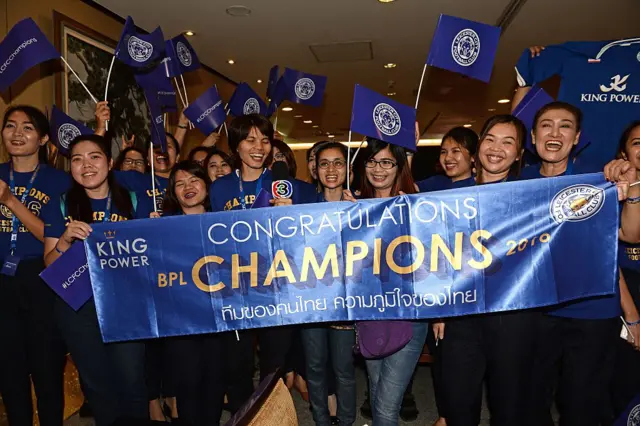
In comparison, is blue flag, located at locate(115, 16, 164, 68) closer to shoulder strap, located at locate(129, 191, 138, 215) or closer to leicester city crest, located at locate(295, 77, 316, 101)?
shoulder strap, located at locate(129, 191, 138, 215)

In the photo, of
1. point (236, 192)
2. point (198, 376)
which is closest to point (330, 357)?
point (198, 376)

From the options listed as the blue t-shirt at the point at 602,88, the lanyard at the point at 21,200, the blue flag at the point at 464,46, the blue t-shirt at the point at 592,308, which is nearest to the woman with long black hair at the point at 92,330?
the lanyard at the point at 21,200

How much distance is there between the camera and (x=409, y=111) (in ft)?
8.13

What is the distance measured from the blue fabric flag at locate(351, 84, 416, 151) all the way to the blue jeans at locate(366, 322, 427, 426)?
3.02ft

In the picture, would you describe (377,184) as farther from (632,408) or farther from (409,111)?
(632,408)

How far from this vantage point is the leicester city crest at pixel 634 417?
2.22 m

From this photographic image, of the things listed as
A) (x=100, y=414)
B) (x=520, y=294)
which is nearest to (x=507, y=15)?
(x=520, y=294)

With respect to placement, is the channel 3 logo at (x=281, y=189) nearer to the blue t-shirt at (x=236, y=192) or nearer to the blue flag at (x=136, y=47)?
the blue t-shirt at (x=236, y=192)

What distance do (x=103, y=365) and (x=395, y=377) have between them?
1460 mm

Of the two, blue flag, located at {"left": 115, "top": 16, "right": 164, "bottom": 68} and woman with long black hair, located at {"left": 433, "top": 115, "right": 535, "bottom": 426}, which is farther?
blue flag, located at {"left": 115, "top": 16, "right": 164, "bottom": 68}

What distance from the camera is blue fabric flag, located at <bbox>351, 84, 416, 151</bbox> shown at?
239 centimetres

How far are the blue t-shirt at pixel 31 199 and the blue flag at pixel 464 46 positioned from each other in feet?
7.04

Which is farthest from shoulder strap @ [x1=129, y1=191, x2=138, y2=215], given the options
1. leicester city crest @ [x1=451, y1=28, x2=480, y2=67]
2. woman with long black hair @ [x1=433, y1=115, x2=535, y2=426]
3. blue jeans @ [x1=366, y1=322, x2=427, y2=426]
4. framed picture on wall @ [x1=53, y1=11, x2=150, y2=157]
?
framed picture on wall @ [x1=53, y1=11, x2=150, y2=157]

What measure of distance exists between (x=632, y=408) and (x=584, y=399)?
24 centimetres
